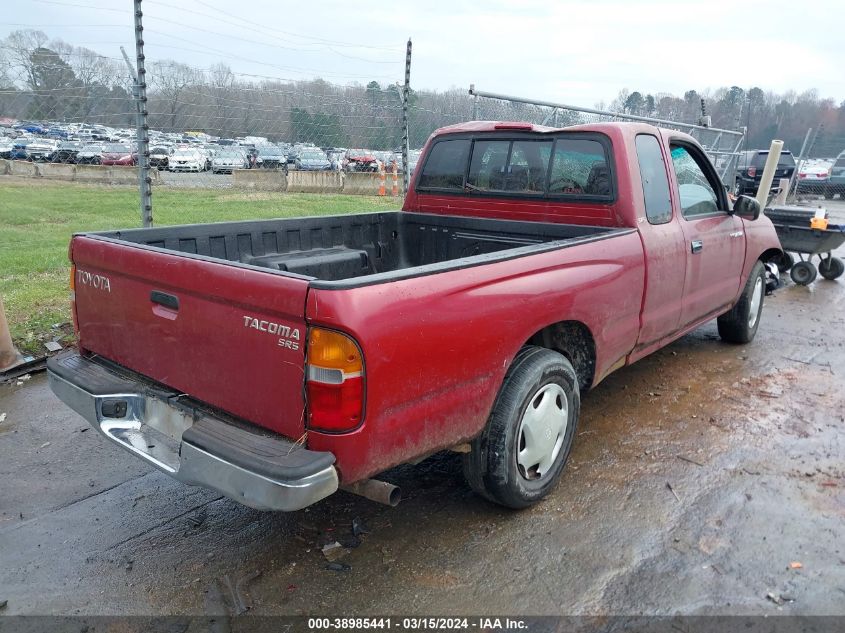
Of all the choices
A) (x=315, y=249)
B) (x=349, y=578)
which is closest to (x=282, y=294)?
(x=349, y=578)

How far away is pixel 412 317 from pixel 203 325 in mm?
878

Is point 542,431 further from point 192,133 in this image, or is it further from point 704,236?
point 192,133

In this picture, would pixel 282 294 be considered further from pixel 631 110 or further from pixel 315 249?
pixel 631 110

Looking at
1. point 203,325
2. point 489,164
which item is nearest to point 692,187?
point 489,164

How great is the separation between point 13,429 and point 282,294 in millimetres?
2957

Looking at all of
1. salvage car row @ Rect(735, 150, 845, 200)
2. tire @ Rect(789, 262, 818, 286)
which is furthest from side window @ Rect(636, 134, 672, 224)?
salvage car row @ Rect(735, 150, 845, 200)

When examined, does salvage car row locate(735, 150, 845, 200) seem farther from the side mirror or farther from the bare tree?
the bare tree

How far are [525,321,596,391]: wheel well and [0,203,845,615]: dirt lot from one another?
0.56 m

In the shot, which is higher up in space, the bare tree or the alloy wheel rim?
the bare tree

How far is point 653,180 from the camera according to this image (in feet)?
14.1

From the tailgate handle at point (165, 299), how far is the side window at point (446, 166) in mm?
2715

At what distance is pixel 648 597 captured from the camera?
8.86ft

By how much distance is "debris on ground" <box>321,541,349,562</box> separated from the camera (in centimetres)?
294

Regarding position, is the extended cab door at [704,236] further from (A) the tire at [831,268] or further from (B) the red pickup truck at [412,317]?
(A) the tire at [831,268]
